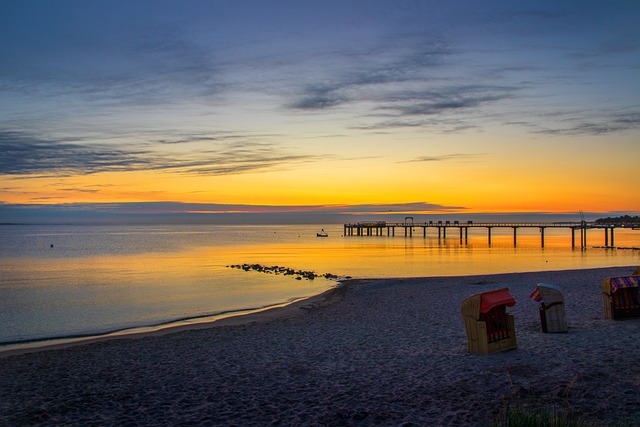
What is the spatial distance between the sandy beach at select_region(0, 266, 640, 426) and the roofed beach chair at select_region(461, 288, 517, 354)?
0.24 meters

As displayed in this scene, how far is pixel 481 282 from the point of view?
26906 mm

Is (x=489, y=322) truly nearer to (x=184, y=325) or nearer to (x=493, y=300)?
(x=493, y=300)

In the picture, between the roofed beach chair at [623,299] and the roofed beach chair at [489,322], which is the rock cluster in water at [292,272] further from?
the roofed beach chair at [489,322]

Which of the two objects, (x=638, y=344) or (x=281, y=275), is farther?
(x=281, y=275)

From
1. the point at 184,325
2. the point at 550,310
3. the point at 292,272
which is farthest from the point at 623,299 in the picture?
the point at 292,272

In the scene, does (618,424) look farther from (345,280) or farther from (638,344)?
(345,280)

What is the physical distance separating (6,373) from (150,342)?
141 inches

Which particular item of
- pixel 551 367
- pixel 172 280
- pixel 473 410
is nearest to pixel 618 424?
pixel 473 410

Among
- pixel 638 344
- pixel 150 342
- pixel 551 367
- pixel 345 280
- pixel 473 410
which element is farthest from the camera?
pixel 345 280

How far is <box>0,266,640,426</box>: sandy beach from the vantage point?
7.11 meters

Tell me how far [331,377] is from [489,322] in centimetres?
315

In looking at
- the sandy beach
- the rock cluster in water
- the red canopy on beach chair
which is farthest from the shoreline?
the red canopy on beach chair

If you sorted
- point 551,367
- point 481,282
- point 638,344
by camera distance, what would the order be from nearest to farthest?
point 551,367 < point 638,344 < point 481,282

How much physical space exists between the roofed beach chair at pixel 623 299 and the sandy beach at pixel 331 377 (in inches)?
15.7
